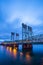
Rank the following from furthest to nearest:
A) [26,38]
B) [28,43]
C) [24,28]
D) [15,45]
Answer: [26,38]
[15,45]
[24,28]
[28,43]

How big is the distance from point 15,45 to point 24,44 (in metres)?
21.9

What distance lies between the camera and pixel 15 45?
549 feet

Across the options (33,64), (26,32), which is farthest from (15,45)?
(33,64)

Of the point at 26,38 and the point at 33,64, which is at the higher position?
the point at 26,38

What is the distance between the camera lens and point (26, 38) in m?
181

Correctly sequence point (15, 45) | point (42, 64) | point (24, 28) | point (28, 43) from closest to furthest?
point (42, 64) < point (28, 43) < point (24, 28) < point (15, 45)

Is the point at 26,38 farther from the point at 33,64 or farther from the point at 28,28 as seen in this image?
the point at 33,64

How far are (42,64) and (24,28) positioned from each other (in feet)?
A: 348

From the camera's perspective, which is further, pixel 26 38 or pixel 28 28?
pixel 26 38

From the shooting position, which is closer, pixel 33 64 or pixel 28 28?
pixel 33 64

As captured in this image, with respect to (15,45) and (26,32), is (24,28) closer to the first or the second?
(26,32)

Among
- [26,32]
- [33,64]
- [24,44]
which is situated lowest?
[33,64]

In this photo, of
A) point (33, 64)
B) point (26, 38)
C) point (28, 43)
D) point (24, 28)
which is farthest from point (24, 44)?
point (33, 64)

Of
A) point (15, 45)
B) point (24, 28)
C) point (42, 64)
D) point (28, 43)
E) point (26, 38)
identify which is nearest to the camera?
point (42, 64)
